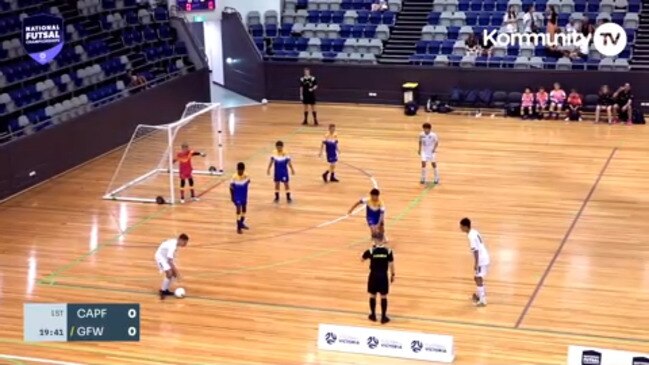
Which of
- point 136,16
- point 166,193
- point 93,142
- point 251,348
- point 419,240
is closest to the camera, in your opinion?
point 251,348

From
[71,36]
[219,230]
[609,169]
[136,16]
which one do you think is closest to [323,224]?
[219,230]

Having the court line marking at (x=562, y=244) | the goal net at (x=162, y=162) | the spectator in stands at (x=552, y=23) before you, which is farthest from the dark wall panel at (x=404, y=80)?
the court line marking at (x=562, y=244)

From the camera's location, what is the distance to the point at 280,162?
25.5 m

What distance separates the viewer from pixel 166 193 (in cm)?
2758

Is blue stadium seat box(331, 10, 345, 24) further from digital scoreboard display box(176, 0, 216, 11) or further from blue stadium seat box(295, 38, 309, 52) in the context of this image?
digital scoreboard display box(176, 0, 216, 11)

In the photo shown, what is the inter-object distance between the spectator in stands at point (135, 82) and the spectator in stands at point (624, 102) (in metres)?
15.1

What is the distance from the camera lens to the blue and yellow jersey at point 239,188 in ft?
77.2

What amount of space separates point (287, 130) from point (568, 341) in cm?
1845

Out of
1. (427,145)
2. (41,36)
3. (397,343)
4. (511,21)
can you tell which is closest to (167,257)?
(397,343)

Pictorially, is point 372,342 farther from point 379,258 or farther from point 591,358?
point 591,358

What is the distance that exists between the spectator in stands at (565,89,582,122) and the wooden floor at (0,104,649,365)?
2769mm

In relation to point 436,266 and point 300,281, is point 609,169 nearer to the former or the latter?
point 436,266

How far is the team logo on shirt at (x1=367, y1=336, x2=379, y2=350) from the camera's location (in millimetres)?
17031

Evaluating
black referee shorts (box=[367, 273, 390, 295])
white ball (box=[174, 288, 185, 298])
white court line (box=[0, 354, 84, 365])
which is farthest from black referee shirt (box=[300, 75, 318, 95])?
white court line (box=[0, 354, 84, 365])
